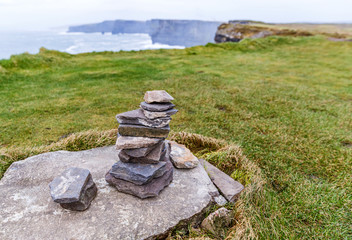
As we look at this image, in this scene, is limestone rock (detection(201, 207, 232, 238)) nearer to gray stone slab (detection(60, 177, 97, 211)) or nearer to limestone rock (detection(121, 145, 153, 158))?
limestone rock (detection(121, 145, 153, 158))

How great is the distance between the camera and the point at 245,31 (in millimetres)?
30391

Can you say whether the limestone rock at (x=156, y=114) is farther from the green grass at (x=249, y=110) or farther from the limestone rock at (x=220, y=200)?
the green grass at (x=249, y=110)

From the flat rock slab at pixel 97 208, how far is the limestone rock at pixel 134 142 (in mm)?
680

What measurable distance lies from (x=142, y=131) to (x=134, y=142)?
0.18m

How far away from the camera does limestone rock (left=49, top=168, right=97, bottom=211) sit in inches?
100

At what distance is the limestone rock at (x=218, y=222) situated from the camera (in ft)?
8.87

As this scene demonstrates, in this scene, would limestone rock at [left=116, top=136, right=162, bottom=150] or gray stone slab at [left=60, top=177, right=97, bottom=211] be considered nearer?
gray stone slab at [left=60, top=177, right=97, bottom=211]

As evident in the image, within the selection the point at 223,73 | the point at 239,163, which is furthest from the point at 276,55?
the point at 239,163

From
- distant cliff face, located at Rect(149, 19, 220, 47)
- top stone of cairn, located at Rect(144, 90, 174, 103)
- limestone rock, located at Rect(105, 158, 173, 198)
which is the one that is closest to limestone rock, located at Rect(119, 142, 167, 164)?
limestone rock, located at Rect(105, 158, 173, 198)

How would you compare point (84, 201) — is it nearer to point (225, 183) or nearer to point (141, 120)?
point (141, 120)

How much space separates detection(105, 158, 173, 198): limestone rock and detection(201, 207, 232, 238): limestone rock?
29.3 inches

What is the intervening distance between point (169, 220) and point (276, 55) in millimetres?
16715

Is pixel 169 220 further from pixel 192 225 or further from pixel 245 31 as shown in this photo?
pixel 245 31

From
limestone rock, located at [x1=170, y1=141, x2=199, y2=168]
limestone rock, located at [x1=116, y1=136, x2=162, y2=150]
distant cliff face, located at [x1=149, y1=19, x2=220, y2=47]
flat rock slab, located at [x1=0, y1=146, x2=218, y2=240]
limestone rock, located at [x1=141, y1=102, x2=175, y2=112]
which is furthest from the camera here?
distant cliff face, located at [x1=149, y1=19, x2=220, y2=47]
